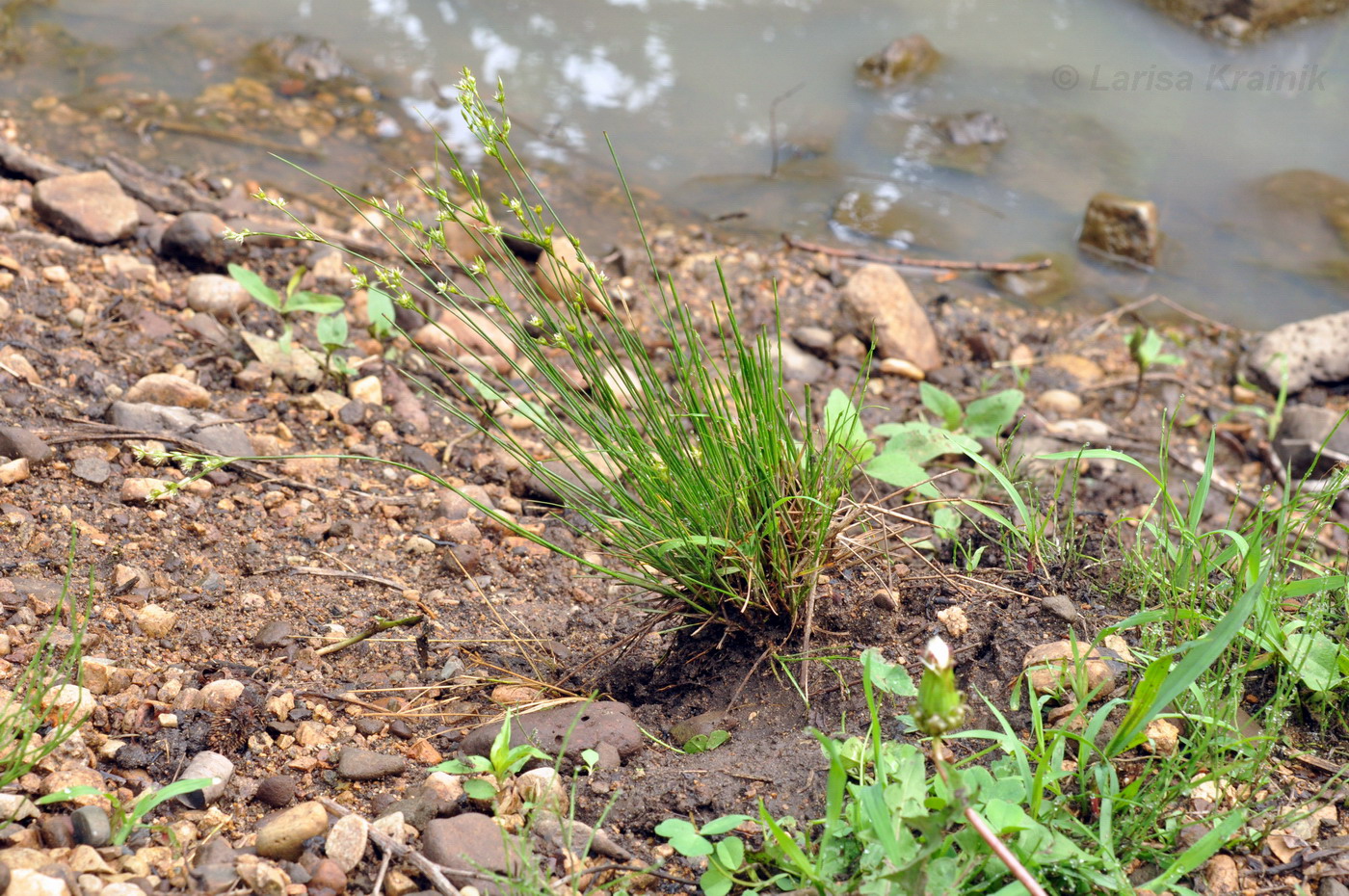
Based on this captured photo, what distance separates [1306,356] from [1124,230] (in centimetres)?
130

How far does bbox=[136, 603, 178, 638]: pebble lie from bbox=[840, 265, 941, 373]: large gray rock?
2.70 meters

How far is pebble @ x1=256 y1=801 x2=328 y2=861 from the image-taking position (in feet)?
4.76

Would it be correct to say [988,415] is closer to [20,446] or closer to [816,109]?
[20,446]

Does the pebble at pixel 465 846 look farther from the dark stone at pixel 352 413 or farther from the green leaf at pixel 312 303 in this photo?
the green leaf at pixel 312 303

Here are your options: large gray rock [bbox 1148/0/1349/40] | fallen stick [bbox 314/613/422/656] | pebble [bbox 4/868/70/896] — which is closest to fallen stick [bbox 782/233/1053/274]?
fallen stick [bbox 314/613/422/656]

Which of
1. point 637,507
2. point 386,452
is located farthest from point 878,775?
point 386,452

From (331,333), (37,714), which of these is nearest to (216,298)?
(331,333)

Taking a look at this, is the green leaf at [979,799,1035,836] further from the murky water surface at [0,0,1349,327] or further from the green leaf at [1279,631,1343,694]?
the murky water surface at [0,0,1349,327]

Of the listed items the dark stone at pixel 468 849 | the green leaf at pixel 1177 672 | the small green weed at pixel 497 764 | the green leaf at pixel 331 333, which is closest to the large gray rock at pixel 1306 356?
the green leaf at pixel 1177 672

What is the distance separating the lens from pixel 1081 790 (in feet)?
4.92

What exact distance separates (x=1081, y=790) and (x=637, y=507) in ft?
2.91

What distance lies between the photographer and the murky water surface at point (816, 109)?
200 inches

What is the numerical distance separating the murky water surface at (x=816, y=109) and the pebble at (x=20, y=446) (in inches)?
109

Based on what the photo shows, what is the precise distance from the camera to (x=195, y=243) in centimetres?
326
